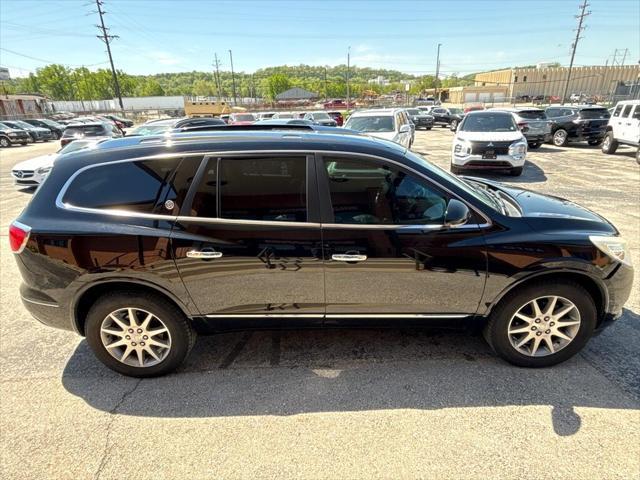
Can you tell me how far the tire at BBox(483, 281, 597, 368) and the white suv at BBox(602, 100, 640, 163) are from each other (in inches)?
500

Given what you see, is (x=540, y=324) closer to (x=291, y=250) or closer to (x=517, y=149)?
(x=291, y=250)

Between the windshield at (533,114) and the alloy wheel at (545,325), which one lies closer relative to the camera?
the alloy wheel at (545,325)

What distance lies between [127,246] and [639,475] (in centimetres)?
340

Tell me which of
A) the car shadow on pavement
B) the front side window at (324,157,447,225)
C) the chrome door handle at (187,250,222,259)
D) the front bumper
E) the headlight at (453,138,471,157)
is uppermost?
the front side window at (324,157,447,225)

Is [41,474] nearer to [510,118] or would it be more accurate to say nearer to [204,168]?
[204,168]

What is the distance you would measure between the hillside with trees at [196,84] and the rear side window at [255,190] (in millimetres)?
101255

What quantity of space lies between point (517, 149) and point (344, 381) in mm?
9379

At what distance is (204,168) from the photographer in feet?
8.60

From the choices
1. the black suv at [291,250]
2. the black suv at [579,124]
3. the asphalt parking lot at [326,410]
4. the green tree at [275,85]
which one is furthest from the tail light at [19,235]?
the green tree at [275,85]

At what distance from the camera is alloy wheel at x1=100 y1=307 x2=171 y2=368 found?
2.77 metres

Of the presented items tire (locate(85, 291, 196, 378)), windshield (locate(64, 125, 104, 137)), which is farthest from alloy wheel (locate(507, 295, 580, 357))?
windshield (locate(64, 125, 104, 137))

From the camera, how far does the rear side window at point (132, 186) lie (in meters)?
2.61

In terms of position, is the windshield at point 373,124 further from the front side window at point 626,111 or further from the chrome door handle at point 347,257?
the front side window at point 626,111

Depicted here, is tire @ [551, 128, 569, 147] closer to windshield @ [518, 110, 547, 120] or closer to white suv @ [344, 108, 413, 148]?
windshield @ [518, 110, 547, 120]
